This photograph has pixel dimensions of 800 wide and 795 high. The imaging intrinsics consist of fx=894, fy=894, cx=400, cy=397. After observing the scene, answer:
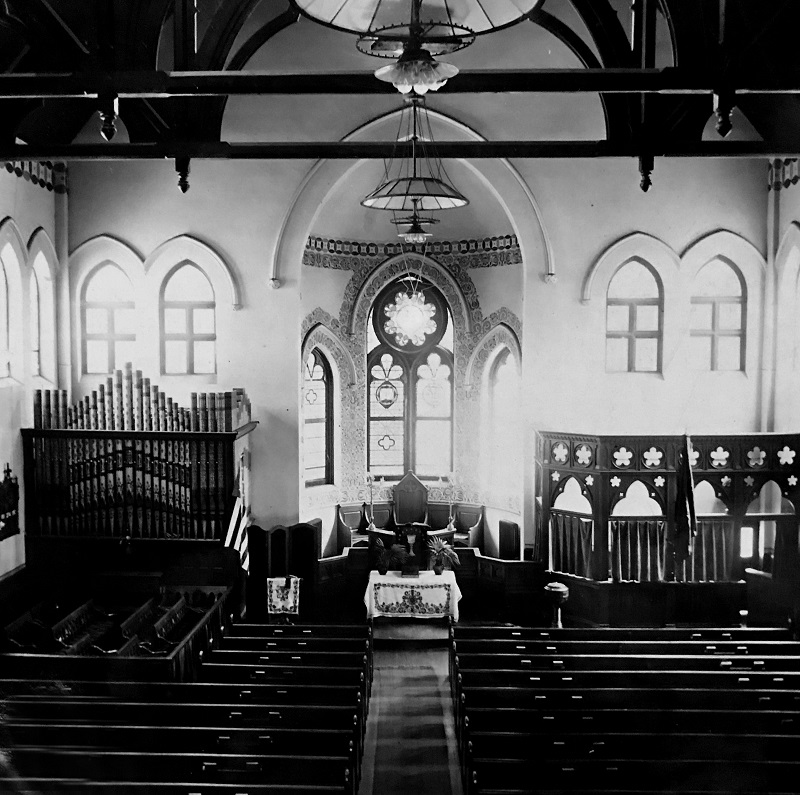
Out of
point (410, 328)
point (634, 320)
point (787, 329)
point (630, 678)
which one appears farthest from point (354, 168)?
point (630, 678)

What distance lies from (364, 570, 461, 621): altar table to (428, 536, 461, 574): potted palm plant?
1.20 feet

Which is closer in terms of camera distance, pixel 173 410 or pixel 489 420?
pixel 173 410

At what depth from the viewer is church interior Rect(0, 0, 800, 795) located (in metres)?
11.7

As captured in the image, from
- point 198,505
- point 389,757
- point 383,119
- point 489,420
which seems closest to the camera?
point 389,757

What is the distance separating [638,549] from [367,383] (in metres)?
6.77

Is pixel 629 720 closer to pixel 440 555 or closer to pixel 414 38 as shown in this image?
pixel 440 555

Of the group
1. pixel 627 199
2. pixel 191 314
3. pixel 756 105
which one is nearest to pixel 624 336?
pixel 627 199

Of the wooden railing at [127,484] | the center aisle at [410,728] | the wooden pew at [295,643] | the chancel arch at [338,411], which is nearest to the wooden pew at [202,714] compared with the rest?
the center aisle at [410,728]

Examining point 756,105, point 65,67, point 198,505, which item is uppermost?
point 756,105

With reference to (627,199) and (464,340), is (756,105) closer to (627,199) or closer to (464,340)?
(627,199)

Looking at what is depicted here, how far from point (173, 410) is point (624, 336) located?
27.1 ft

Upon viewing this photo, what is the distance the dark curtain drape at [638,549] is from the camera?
1544 centimetres

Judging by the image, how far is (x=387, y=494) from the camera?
1898 cm

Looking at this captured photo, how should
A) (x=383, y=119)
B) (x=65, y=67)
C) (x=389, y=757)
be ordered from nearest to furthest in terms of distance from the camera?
Answer: (x=65, y=67) → (x=389, y=757) → (x=383, y=119)
